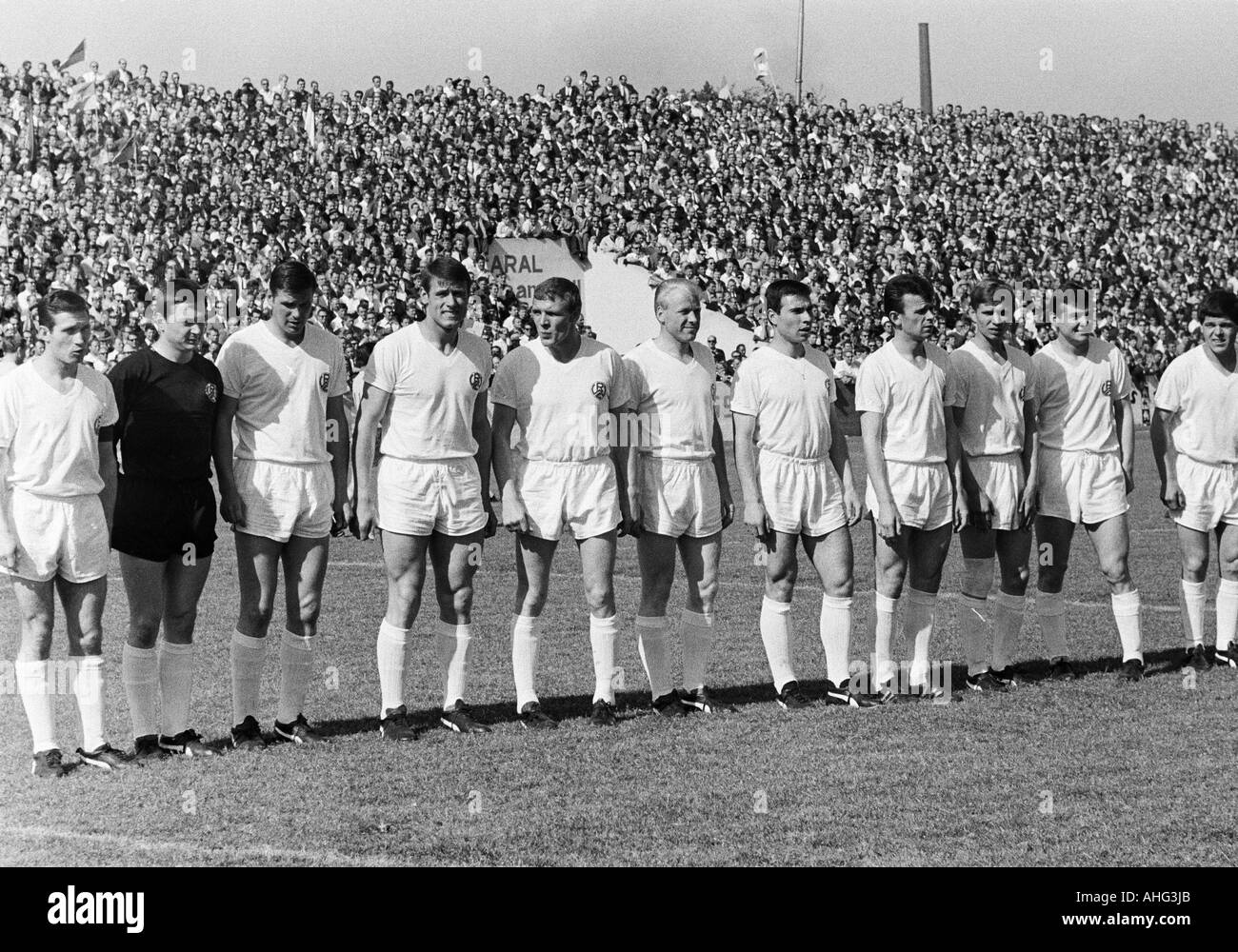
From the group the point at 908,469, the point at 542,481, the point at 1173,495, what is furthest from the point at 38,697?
the point at 1173,495

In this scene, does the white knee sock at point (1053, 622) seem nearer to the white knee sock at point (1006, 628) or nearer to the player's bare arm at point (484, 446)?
the white knee sock at point (1006, 628)

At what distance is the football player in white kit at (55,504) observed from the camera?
6.99m

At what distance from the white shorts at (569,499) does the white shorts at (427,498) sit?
348mm

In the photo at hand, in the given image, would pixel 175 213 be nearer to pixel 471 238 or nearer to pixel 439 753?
pixel 471 238

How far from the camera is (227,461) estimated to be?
7504 millimetres

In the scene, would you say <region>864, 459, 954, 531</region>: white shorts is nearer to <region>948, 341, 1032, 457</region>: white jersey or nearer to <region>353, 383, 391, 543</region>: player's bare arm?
<region>948, 341, 1032, 457</region>: white jersey

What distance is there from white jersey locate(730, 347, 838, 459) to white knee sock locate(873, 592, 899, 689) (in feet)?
3.11

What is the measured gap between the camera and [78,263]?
98.9 ft

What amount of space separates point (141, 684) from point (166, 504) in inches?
34.7

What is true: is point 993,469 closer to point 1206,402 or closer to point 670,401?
point 1206,402

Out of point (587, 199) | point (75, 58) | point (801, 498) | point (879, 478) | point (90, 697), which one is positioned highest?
point (75, 58)

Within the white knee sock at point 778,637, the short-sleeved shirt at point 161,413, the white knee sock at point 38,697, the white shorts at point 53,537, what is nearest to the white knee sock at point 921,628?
the white knee sock at point 778,637
